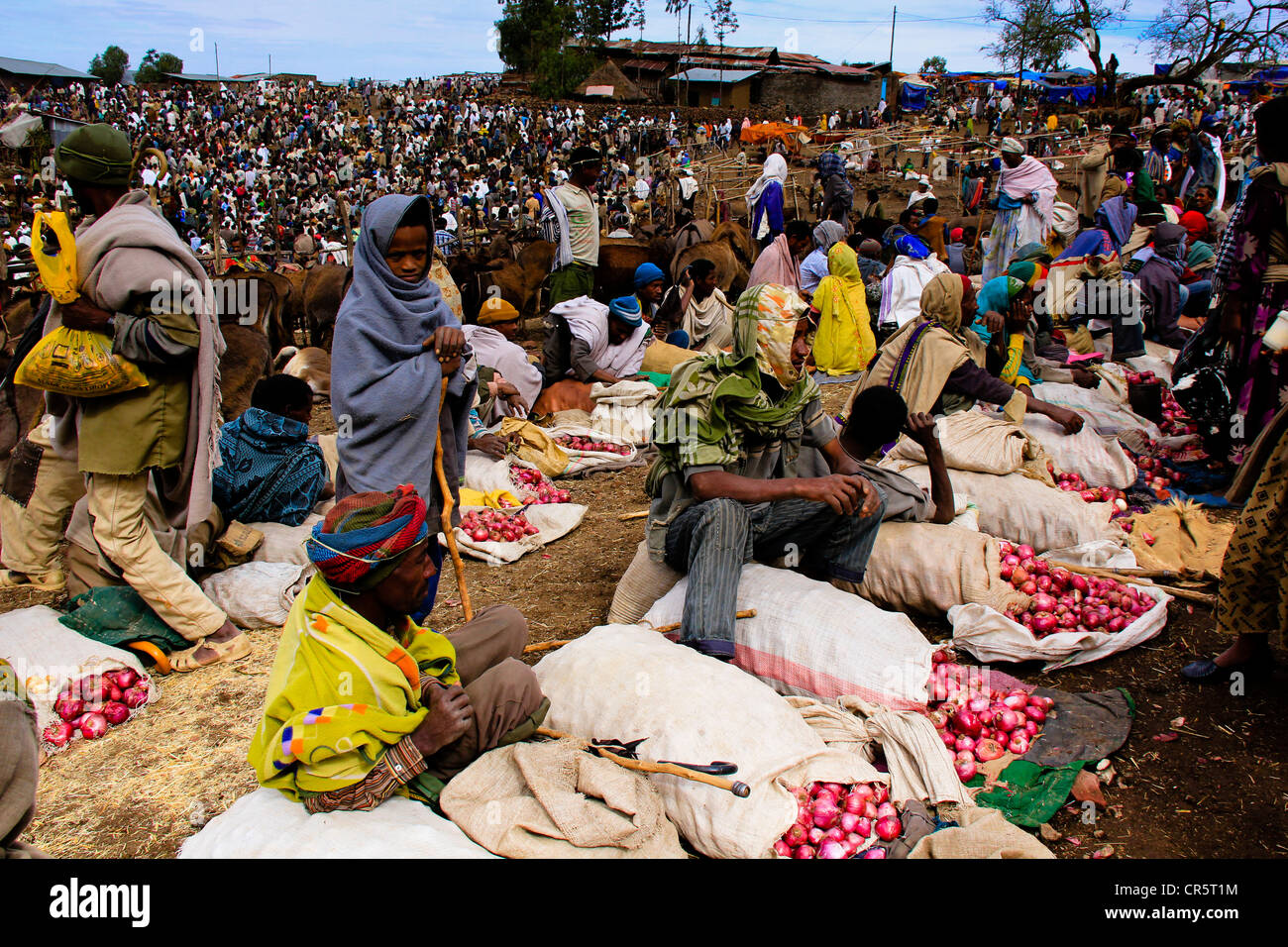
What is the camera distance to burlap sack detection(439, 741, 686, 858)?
6.59ft

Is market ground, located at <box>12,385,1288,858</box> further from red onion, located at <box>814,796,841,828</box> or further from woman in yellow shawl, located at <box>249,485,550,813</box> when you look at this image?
woman in yellow shawl, located at <box>249,485,550,813</box>

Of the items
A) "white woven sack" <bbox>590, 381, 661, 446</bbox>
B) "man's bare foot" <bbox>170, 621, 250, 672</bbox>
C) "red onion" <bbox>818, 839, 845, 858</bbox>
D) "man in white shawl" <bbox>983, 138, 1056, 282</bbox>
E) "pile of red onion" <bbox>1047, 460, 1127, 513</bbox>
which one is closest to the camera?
"red onion" <bbox>818, 839, 845, 858</bbox>

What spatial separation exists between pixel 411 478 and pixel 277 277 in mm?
6746

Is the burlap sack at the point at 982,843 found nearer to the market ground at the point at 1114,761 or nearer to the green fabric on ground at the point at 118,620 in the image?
the market ground at the point at 1114,761

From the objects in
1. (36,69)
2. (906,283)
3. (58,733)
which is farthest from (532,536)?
(36,69)

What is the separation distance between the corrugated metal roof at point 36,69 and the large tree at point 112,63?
14931mm

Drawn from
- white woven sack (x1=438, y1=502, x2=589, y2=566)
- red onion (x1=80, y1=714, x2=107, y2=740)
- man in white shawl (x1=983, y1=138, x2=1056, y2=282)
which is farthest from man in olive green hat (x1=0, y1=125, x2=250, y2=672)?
man in white shawl (x1=983, y1=138, x2=1056, y2=282)

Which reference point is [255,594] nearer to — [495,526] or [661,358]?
[495,526]

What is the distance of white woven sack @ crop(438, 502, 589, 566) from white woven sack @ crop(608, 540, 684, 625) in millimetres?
1125

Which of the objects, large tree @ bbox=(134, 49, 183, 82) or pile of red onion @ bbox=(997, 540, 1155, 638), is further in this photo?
large tree @ bbox=(134, 49, 183, 82)

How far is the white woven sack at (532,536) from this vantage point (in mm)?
4402

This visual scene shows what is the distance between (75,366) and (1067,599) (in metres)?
3.68

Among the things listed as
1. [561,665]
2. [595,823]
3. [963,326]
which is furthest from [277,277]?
[595,823]

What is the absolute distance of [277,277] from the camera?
8.62 meters
